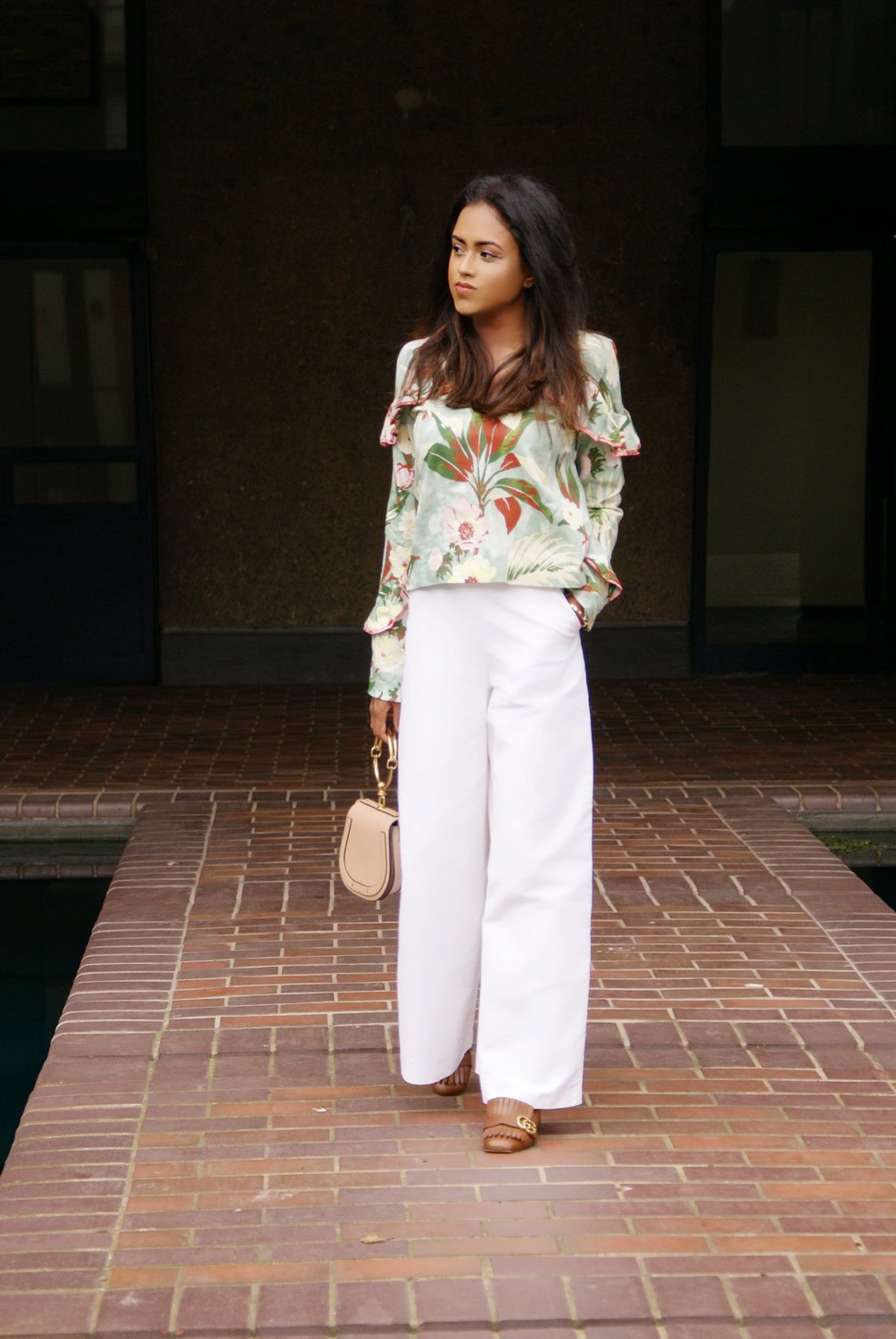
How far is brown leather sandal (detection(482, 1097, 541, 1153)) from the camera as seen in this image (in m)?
3.21

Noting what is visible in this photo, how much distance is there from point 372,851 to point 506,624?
55 cm

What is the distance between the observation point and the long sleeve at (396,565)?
3305 mm

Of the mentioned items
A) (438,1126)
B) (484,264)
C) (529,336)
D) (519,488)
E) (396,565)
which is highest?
(484,264)

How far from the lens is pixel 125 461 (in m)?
8.62

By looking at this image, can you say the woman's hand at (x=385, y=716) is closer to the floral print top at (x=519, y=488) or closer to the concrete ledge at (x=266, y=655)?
the floral print top at (x=519, y=488)

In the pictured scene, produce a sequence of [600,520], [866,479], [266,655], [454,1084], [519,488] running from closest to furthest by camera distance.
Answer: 1. [519,488]
2. [600,520]
3. [454,1084]
4. [266,655]
5. [866,479]

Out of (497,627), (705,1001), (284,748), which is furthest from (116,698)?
(497,627)

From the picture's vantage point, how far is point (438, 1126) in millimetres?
3365

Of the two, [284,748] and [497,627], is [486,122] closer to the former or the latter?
[284,748]

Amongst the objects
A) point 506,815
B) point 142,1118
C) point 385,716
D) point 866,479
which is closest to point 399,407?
point 385,716

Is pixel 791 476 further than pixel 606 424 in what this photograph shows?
Yes

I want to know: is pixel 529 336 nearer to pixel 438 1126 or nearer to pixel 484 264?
pixel 484 264

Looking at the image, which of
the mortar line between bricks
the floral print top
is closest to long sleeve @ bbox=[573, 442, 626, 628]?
the floral print top

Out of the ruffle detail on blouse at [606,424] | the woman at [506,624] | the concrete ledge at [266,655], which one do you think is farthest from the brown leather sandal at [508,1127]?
the concrete ledge at [266,655]
